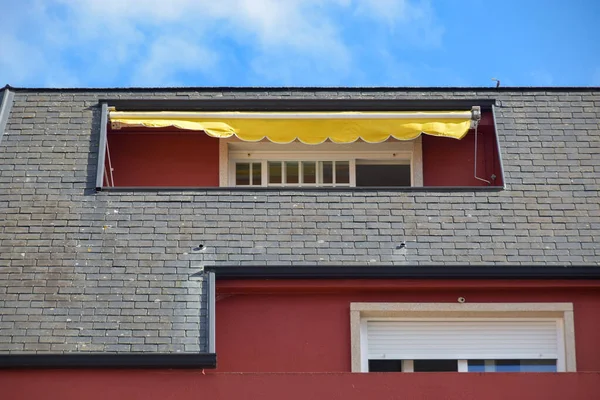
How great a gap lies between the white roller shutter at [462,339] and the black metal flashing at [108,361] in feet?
7.55

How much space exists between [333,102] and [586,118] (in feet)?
11.3

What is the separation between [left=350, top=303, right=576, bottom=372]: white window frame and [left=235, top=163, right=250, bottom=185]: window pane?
344 cm

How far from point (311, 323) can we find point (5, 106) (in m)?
5.46

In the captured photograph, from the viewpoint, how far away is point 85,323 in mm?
15031

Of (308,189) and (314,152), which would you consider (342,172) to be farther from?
(308,189)

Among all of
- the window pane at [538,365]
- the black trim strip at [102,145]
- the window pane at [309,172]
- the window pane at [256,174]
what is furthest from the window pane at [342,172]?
the window pane at [538,365]

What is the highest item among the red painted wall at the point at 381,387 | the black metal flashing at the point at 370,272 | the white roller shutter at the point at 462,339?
the black metal flashing at the point at 370,272

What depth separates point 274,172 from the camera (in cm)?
1859

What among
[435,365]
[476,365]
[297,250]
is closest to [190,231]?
[297,250]

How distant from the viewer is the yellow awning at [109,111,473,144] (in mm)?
17531

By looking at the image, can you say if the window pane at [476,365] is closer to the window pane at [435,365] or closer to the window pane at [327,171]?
the window pane at [435,365]

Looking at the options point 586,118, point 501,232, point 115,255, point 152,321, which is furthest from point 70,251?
point 586,118

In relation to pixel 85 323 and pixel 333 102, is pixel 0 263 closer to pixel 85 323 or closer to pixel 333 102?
pixel 85 323

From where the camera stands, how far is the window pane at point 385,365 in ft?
51.0
